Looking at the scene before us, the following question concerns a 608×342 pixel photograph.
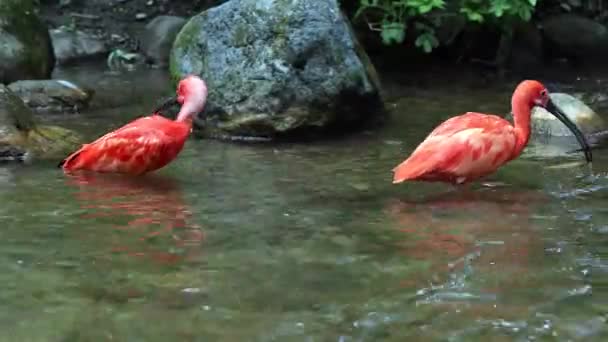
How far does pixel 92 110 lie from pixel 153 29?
4.42 metres

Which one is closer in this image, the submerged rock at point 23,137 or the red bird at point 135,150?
the red bird at point 135,150

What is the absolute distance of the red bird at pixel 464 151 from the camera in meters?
5.72

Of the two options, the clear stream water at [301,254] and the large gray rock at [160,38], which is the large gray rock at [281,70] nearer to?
the clear stream water at [301,254]

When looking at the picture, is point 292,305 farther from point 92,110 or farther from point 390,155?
point 92,110

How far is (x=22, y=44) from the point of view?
33.8ft

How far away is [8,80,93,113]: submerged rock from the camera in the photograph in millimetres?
9070

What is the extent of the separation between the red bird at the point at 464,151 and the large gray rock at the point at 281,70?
2.10m

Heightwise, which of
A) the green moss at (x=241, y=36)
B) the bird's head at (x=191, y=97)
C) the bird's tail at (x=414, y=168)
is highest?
the green moss at (x=241, y=36)

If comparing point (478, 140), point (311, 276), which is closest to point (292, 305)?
point (311, 276)

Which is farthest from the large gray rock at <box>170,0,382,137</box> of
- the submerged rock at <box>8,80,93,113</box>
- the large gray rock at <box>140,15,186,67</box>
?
the large gray rock at <box>140,15,186,67</box>

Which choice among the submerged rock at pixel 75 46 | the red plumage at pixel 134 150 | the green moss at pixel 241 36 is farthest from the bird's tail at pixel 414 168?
the submerged rock at pixel 75 46

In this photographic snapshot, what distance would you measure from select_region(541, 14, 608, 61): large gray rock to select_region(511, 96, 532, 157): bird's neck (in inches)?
265

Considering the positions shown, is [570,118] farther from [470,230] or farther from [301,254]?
[301,254]

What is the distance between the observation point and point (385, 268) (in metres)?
4.04
